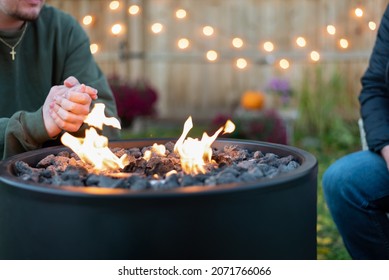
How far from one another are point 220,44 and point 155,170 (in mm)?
4997

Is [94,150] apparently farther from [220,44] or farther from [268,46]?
[220,44]

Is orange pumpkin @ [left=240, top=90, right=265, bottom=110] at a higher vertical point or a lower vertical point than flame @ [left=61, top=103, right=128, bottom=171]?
lower

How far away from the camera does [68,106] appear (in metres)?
1.83

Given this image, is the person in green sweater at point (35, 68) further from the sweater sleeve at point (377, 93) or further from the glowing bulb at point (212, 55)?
the glowing bulb at point (212, 55)

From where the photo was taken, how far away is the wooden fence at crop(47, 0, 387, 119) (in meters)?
6.22

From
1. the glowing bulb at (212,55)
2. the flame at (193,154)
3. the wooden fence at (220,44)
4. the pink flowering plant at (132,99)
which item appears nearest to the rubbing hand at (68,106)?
the flame at (193,154)

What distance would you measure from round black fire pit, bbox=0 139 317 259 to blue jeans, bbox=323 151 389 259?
887 mm

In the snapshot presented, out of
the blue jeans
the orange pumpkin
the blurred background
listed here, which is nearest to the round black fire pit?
the blue jeans

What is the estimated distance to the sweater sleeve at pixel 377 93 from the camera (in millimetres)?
2393

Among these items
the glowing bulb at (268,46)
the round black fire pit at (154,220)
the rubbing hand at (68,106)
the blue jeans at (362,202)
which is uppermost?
the rubbing hand at (68,106)

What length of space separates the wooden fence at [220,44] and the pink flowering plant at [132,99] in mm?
513

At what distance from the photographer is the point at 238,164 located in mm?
1762

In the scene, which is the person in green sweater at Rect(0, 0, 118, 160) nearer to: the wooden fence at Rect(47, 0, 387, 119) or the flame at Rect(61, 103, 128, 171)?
the flame at Rect(61, 103, 128, 171)

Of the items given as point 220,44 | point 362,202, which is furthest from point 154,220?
point 220,44
